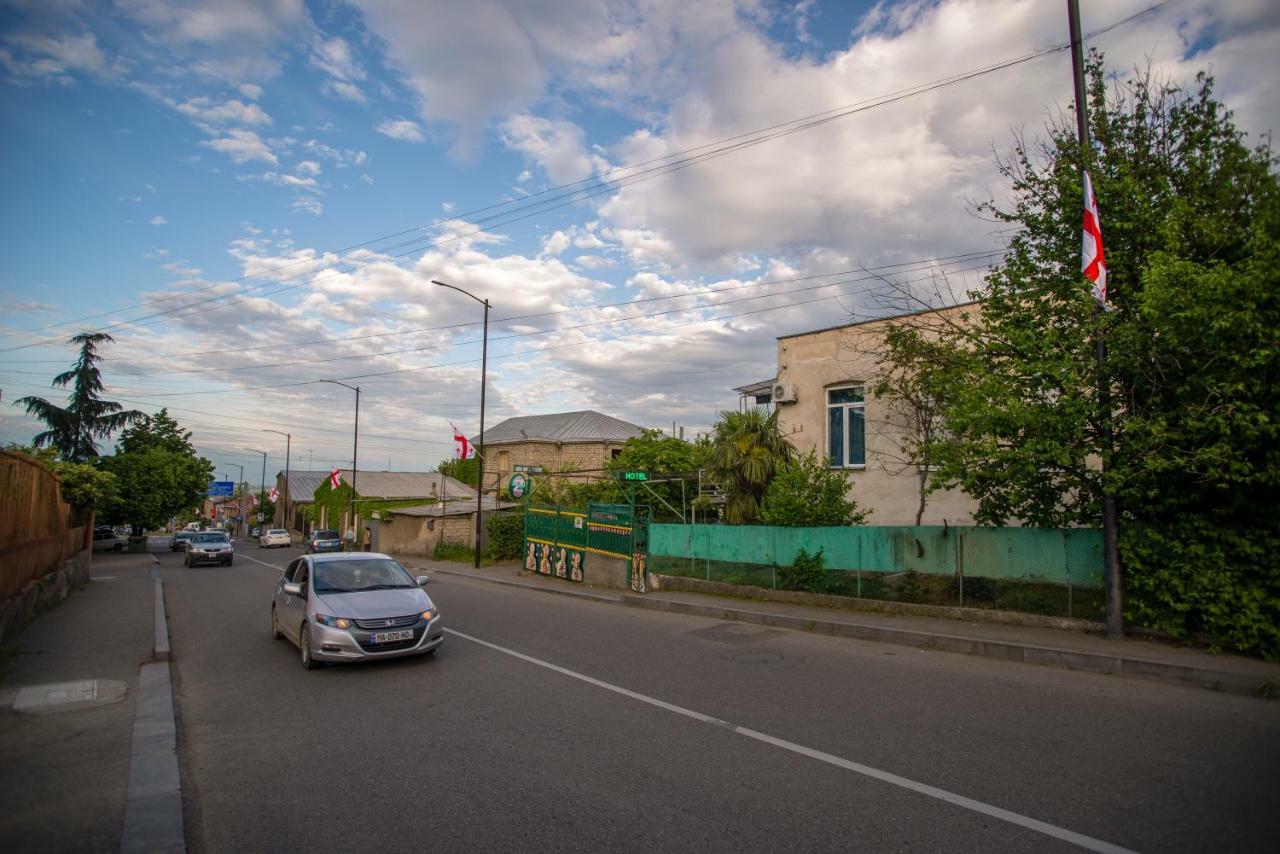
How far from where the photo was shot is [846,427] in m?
18.6

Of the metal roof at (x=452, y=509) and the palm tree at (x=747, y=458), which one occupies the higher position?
the palm tree at (x=747, y=458)

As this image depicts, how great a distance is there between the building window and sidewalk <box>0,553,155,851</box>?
15.0m

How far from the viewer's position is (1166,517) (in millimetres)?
9695

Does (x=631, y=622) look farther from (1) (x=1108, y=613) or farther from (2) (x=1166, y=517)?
(2) (x=1166, y=517)

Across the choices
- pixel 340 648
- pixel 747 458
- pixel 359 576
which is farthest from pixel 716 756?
pixel 747 458

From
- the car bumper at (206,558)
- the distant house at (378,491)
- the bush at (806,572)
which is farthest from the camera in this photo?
the distant house at (378,491)

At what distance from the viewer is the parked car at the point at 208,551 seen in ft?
115

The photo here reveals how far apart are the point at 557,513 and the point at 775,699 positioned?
16.0 metres

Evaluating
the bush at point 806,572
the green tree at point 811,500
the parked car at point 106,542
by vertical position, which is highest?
the green tree at point 811,500

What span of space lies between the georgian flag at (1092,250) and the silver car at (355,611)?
30.9 feet

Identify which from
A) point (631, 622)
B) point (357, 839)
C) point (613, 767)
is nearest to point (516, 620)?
point (631, 622)

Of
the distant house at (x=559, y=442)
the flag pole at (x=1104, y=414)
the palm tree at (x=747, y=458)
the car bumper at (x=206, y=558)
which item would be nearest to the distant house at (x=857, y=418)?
the palm tree at (x=747, y=458)

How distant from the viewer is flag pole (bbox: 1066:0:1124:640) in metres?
9.48

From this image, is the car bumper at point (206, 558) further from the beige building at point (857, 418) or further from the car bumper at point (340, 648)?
the car bumper at point (340, 648)
